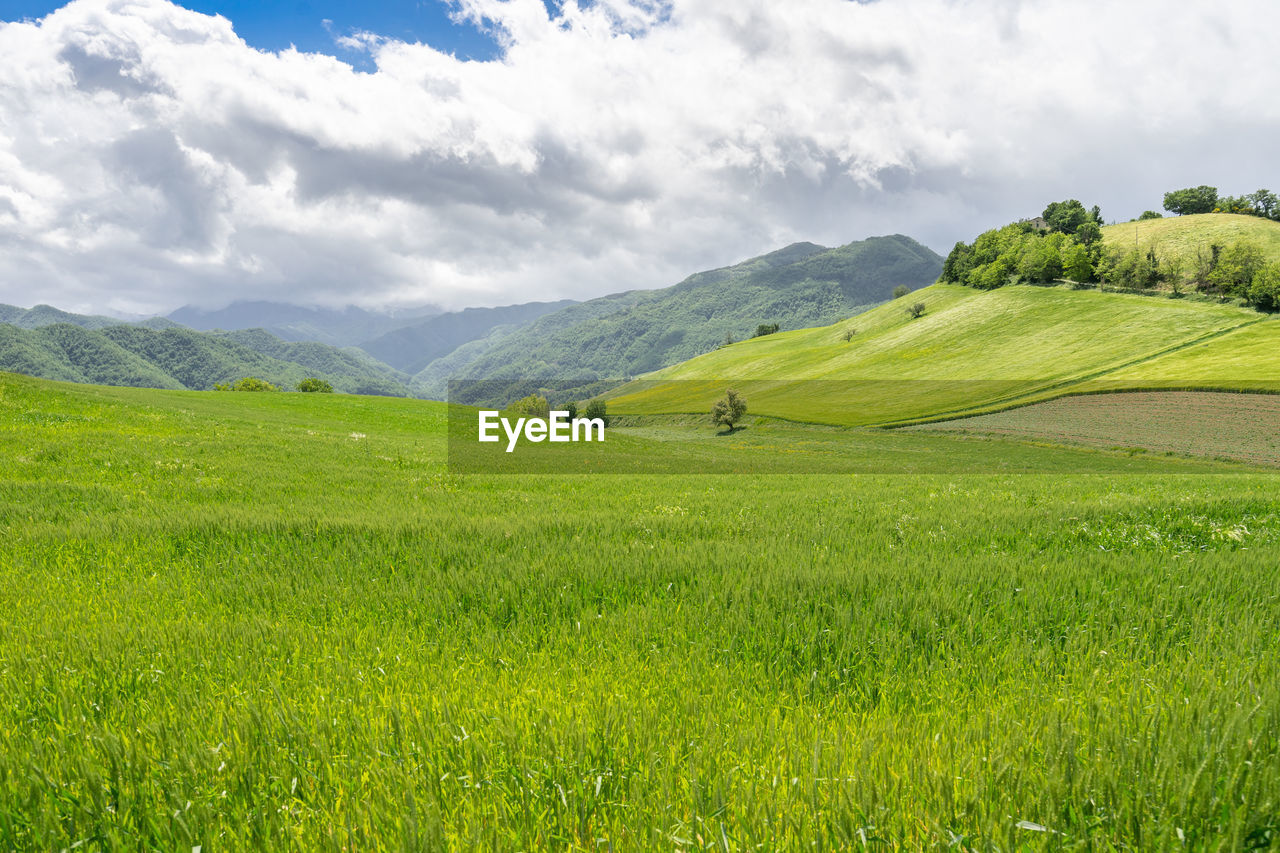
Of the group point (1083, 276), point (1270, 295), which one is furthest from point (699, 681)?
point (1083, 276)

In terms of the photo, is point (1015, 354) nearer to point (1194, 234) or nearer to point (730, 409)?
point (730, 409)

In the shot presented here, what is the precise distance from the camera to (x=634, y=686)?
10.3ft

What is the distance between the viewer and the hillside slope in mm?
84188

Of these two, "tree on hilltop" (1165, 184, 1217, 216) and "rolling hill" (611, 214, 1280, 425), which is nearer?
"rolling hill" (611, 214, 1280, 425)

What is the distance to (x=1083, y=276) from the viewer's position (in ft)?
440

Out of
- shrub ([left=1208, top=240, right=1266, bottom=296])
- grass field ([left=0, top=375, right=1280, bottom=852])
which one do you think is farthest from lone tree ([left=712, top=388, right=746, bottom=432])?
shrub ([left=1208, top=240, right=1266, bottom=296])

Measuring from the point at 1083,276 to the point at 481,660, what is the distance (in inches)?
6884

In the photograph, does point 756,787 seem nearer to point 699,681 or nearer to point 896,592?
point 699,681

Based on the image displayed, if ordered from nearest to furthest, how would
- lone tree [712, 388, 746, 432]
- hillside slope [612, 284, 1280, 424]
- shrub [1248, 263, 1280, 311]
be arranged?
hillside slope [612, 284, 1280, 424] < lone tree [712, 388, 746, 432] < shrub [1248, 263, 1280, 311]

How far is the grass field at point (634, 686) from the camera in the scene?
1.99 meters

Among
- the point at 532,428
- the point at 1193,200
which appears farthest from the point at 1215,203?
the point at 532,428

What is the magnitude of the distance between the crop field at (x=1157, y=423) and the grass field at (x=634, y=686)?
202ft

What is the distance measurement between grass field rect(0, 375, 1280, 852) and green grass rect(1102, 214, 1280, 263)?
167 m

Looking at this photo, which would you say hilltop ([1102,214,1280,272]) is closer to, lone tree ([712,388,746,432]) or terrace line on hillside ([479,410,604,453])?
lone tree ([712,388,746,432])
